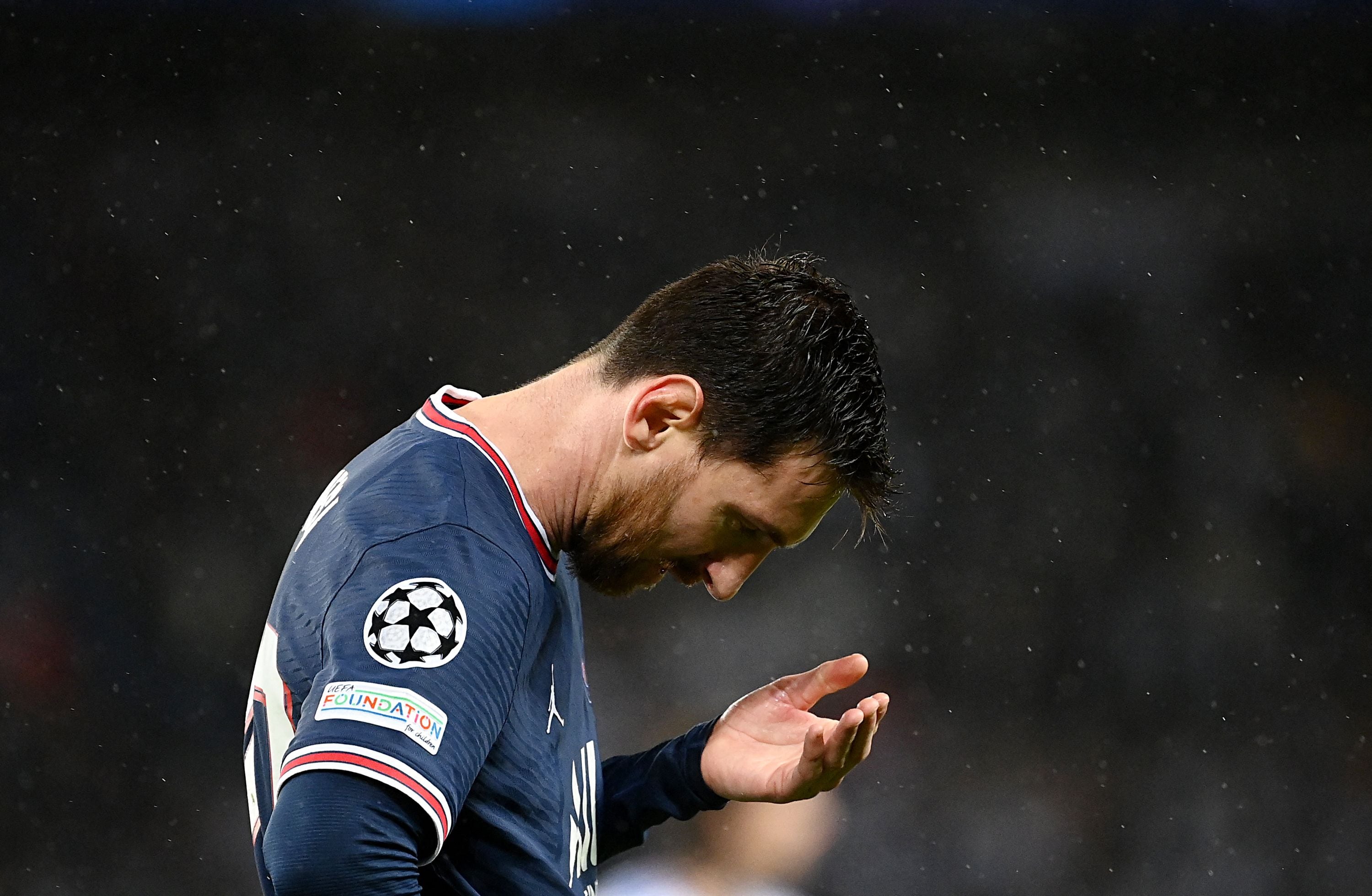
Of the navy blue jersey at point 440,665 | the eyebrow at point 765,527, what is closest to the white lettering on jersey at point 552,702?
the navy blue jersey at point 440,665

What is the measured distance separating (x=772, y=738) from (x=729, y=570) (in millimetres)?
295

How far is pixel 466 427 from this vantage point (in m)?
0.99

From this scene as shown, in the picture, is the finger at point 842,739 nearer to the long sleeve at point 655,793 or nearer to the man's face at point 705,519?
the man's face at point 705,519

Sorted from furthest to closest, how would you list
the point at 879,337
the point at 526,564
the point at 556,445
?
the point at 879,337
the point at 556,445
the point at 526,564

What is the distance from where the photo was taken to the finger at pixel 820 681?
4.08 feet

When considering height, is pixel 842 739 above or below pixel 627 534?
below

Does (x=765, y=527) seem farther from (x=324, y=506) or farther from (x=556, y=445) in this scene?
(x=324, y=506)

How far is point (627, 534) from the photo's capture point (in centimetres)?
104

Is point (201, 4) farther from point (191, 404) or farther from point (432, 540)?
point (432, 540)

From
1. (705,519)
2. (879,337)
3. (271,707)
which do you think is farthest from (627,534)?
(879,337)

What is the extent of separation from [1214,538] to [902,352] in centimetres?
106

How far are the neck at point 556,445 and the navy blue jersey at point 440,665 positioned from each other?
0.7 inches

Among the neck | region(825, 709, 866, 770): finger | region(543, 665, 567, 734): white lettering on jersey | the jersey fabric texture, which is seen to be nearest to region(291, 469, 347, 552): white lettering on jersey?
the jersey fabric texture

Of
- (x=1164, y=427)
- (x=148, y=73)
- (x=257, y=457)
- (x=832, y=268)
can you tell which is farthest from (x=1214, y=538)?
(x=148, y=73)
